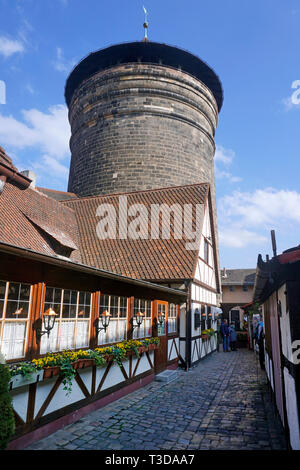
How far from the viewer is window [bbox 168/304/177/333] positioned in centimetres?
1116

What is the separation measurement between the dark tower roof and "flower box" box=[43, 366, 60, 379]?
21058 millimetres

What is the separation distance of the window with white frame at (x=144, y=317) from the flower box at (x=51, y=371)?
3.74m

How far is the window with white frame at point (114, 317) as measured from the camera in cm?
721

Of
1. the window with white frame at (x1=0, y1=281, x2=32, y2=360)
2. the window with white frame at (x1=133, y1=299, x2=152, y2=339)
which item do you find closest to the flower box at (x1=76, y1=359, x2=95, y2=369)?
the window with white frame at (x1=0, y1=281, x2=32, y2=360)

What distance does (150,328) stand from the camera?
9688 millimetres

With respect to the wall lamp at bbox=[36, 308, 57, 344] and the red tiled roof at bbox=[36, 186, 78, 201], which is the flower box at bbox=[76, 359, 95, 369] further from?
the red tiled roof at bbox=[36, 186, 78, 201]

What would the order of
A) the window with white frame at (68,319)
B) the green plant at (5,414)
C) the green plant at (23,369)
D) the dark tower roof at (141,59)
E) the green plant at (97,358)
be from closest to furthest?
1. the green plant at (5,414)
2. the green plant at (23,369)
3. the window with white frame at (68,319)
4. the green plant at (97,358)
5. the dark tower roof at (141,59)

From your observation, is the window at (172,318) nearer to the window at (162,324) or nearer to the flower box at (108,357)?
the window at (162,324)

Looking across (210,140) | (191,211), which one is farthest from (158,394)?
(210,140)

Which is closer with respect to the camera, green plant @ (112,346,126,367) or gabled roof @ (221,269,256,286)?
green plant @ (112,346,126,367)

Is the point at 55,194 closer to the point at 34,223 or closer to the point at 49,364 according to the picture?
the point at 34,223

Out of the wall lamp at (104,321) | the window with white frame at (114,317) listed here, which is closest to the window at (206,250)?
the window with white frame at (114,317)

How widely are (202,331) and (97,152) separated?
→ 13.0m
